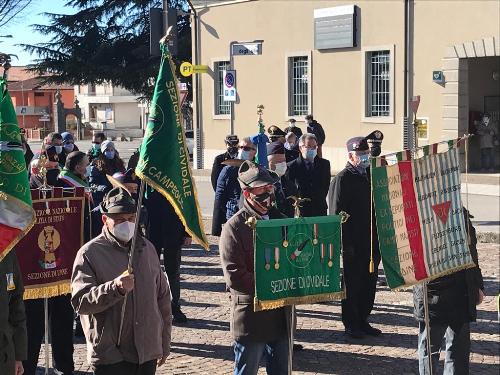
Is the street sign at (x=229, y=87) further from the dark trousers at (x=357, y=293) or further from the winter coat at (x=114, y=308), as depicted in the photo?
the winter coat at (x=114, y=308)

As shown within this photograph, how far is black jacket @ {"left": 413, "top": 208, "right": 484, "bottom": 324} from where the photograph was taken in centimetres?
666

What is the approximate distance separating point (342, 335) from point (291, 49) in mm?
20090

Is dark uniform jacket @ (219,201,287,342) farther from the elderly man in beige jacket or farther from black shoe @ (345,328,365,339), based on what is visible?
black shoe @ (345,328,365,339)

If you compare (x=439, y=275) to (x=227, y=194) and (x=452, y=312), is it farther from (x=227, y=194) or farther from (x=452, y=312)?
(x=227, y=194)

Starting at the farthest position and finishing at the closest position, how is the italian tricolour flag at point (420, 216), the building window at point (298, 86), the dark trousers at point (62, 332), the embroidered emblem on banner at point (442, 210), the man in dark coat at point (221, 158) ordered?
the building window at point (298, 86) < the man in dark coat at point (221, 158) < the dark trousers at point (62, 332) < the embroidered emblem on banner at point (442, 210) < the italian tricolour flag at point (420, 216)

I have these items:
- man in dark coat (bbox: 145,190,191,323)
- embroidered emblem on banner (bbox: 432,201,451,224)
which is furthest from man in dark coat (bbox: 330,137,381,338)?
embroidered emblem on banner (bbox: 432,201,451,224)

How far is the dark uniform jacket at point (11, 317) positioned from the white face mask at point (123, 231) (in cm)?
63

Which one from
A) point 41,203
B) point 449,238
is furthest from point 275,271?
point 41,203

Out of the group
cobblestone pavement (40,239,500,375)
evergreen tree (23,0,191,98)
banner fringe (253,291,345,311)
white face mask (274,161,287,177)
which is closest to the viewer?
banner fringe (253,291,345,311)

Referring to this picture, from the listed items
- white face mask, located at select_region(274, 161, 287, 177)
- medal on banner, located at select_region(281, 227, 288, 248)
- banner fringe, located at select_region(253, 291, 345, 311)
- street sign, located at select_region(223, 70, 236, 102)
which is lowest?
banner fringe, located at select_region(253, 291, 345, 311)

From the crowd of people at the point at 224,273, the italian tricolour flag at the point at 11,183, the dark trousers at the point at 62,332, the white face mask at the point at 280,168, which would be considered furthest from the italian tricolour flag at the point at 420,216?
the white face mask at the point at 280,168

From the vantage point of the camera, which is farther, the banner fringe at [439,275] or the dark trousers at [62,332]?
the dark trousers at [62,332]

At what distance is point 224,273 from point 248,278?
0.18m

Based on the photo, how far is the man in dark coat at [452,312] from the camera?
262 inches
